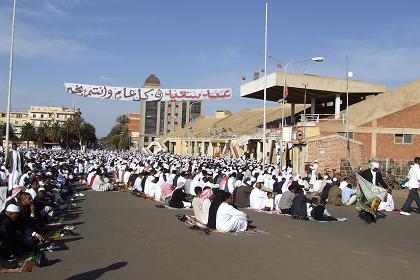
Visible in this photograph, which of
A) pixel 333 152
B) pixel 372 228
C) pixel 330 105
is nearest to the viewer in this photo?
pixel 372 228

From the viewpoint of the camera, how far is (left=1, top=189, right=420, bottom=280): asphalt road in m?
7.03

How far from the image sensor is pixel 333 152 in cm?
2912

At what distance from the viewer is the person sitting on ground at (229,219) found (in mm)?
10656

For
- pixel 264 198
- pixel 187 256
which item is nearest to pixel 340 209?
pixel 264 198

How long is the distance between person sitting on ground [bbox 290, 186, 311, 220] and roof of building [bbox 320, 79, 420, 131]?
22.9 meters

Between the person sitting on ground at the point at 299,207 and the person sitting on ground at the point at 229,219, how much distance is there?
2760mm

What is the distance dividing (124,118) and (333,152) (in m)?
84.1

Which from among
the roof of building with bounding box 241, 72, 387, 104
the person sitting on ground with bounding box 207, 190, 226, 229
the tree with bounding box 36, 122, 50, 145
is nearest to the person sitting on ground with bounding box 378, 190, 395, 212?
the person sitting on ground with bounding box 207, 190, 226, 229

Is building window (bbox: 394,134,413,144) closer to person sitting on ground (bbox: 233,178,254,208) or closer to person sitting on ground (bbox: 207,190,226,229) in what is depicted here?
person sitting on ground (bbox: 233,178,254,208)

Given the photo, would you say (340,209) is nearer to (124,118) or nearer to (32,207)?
(32,207)

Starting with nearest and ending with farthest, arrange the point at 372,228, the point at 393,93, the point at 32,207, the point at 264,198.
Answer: the point at 32,207 → the point at 372,228 → the point at 264,198 → the point at 393,93

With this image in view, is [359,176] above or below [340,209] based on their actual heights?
above

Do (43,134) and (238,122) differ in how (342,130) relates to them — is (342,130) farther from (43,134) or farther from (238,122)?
(43,134)

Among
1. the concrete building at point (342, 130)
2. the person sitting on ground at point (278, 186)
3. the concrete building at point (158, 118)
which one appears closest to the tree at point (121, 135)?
the concrete building at point (158, 118)
